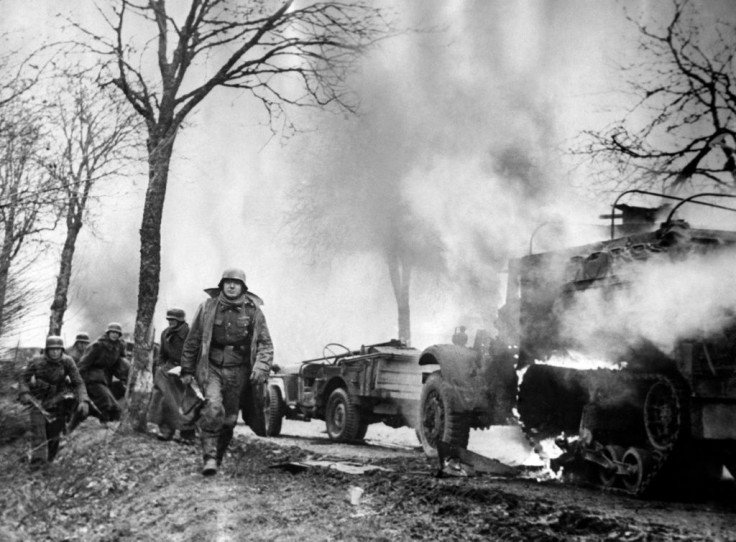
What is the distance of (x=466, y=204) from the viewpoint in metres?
14.2

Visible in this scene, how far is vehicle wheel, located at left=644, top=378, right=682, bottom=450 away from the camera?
271 inches

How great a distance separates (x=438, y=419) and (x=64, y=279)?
12.1 meters

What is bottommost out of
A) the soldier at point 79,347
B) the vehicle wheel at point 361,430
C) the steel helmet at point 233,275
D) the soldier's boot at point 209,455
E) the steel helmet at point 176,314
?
the soldier's boot at point 209,455

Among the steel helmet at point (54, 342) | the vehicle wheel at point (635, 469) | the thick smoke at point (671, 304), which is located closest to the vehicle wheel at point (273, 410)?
the steel helmet at point (54, 342)

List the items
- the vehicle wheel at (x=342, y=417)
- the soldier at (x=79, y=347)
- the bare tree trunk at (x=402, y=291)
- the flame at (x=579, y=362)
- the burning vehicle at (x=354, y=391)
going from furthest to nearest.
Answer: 1. the bare tree trunk at (x=402, y=291)
2. the soldier at (x=79, y=347)
3. the vehicle wheel at (x=342, y=417)
4. the burning vehicle at (x=354, y=391)
5. the flame at (x=579, y=362)

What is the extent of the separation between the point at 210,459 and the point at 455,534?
328 cm

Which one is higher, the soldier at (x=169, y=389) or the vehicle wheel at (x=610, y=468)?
the soldier at (x=169, y=389)

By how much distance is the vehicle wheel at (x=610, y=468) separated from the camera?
296 inches

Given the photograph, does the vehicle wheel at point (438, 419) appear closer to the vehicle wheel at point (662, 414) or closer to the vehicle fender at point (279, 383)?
the vehicle wheel at point (662, 414)

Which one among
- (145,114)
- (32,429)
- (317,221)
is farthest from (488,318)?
(317,221)

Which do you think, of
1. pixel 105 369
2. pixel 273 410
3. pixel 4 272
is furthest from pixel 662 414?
pixel 273 410

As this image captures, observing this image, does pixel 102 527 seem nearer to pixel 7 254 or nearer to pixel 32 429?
pixel 32 429

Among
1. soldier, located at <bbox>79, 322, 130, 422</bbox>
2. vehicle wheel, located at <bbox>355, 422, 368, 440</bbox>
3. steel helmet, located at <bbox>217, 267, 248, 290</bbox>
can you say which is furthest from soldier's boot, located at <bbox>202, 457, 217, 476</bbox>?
vehicle wheel, located at <bbox>355, 422, 368, 440</bbox>

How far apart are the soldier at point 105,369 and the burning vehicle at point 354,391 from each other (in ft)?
7.39
